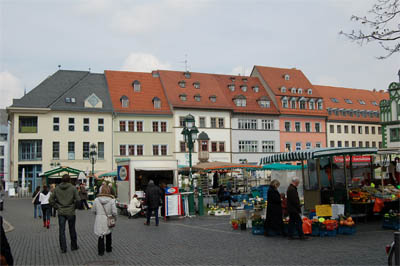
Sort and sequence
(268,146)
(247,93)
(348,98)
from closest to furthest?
(268,146) → (247,93) → (348,98)

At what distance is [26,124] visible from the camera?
5431 cm

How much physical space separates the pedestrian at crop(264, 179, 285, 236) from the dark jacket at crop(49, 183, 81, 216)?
221 inches

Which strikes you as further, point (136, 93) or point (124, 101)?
point (136, 93)

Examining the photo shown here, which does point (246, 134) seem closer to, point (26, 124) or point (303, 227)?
point (26, 124)

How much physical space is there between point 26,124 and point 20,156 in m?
3.61

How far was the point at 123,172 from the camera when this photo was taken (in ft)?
81.8

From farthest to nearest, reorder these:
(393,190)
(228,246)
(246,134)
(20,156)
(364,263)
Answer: (246,134), (20,156), (393,190), (228,246), (364,263)

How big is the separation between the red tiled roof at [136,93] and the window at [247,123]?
32.1ft

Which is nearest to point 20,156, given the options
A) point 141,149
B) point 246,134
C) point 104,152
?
point 104,152

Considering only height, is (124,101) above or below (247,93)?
below

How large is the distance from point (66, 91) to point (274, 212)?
4709cm

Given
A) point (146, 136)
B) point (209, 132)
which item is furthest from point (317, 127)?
point (146, 136)

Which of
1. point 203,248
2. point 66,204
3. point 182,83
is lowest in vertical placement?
point 203,248

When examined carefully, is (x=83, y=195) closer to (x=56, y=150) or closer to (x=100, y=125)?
(x=56, y=150)
